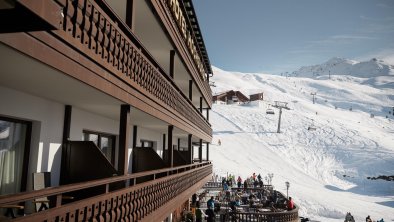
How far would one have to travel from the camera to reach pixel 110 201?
7227 millimetres

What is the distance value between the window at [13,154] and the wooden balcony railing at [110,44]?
2829 millimetres

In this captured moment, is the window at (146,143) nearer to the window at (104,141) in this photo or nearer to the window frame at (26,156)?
the window at (104,141)

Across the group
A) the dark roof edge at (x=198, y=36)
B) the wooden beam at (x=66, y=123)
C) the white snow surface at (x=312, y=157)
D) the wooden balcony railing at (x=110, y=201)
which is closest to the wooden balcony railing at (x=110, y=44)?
the wooden beam at (x=66, y=123)

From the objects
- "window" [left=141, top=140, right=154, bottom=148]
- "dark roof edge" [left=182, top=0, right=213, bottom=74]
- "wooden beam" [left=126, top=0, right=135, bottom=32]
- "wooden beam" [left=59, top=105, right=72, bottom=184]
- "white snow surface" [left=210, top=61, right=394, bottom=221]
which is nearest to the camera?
"wooden beam" [left=126, top=0, right=135, bottom=32]

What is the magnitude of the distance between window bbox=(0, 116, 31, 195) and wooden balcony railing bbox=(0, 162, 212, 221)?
2.26 m

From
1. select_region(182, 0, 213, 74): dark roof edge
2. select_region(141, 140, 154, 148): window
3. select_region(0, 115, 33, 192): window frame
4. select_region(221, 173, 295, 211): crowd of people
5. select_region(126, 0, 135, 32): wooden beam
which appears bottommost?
select_region(221, 173, 295, 211): crowd of people

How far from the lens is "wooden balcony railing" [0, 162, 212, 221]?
4.61 metres

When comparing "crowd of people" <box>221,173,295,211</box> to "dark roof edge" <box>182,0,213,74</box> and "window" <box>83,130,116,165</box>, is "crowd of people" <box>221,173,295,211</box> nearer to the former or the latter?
"window" <box>83,130,116,165</box>

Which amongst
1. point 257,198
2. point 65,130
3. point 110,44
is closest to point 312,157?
point 257,198

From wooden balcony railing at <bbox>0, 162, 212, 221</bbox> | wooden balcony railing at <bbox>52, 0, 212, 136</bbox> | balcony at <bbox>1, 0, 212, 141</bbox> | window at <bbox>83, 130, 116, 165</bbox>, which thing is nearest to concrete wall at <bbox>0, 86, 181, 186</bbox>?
window at <bbox>83, 130, 116, 165</bbox>

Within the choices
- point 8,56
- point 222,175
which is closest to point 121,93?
point 8,56

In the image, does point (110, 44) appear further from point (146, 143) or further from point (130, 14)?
point (146, 143)

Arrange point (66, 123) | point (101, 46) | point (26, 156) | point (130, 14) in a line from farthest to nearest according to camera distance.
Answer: point (66, 123) → point (130, 14) → point (26, 156) → point (101, 46)

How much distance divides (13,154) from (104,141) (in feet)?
18.2
